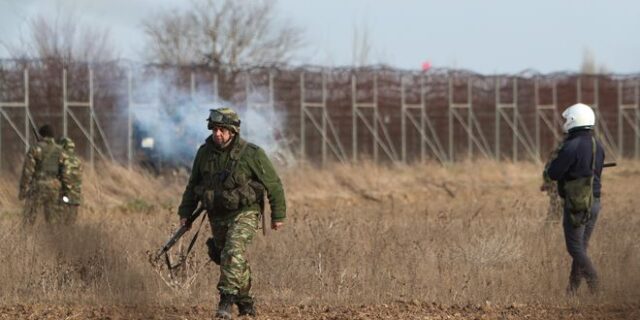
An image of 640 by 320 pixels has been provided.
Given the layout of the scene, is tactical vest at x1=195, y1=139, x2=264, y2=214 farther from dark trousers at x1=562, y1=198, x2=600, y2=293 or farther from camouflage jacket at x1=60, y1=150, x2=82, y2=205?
camouflage jacket at x1=60, y1=150, x2=82, y2=205

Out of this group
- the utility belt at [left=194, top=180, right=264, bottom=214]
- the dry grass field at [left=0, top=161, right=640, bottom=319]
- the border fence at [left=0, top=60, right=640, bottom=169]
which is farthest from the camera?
the border fence at [left=0, top=60, right=640, bottom=169]

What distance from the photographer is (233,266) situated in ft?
27.9

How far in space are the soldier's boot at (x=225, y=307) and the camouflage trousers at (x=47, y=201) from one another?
20.2ft

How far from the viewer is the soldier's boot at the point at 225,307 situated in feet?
27.7

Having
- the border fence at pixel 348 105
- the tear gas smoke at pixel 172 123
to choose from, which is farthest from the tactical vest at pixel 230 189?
the border fence at pixel 348 105

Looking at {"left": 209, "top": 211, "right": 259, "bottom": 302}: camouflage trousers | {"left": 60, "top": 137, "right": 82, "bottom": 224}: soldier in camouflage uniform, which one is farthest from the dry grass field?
{"left": 60, "top": 137, "right": 82, "bottom": 224}: soldier in camouflage uniform

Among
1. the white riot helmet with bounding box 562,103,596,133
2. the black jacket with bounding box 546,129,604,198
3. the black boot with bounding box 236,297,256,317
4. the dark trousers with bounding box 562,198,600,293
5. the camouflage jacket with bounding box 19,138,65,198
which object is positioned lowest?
the black boot with bounding box 236,297,256,317

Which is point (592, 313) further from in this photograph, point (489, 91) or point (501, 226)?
point (489, 91)

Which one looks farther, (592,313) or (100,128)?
(100,128)

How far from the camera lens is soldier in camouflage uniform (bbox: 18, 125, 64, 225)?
1416 centimetres

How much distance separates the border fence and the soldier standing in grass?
1428 centimetres

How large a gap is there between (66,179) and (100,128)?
949 cm

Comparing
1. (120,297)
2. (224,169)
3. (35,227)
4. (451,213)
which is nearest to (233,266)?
(224,169)

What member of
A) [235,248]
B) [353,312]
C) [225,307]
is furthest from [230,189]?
[353,312]
